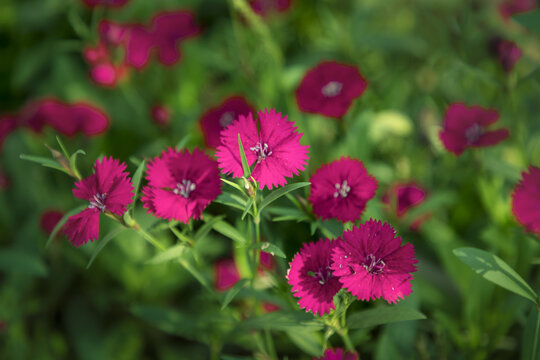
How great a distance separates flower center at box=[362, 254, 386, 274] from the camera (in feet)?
2.30

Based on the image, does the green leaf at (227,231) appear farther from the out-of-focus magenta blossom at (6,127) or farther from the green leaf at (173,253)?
the out-of-focus magenta blossom at (6,127)

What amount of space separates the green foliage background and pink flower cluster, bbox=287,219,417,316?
0.15 meters

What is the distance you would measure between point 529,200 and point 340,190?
0.33 m

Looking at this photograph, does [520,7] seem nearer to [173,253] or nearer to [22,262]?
[173,253]

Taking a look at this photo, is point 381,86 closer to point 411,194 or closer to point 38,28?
point 411,194

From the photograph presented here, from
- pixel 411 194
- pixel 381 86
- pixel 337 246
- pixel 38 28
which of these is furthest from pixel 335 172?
pixel 38 28

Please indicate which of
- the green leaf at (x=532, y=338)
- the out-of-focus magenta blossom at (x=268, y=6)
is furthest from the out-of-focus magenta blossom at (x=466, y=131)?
the out-of-focus magenta blossom at (x=268, y=6)

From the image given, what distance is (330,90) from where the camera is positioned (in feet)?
3.76

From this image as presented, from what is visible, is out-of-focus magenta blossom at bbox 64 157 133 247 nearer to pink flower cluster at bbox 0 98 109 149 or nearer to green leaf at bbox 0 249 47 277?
green leaf at bbox 0 249 47 277

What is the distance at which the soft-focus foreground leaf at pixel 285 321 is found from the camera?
83cm

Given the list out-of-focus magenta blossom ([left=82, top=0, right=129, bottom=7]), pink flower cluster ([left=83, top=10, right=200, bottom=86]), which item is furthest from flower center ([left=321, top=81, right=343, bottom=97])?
out-of-focus magenta blossom ([left=82, top=0, right=129, bottom=7])

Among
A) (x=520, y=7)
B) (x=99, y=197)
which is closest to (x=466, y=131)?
(x=99, y=197)

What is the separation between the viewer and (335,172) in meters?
0.80

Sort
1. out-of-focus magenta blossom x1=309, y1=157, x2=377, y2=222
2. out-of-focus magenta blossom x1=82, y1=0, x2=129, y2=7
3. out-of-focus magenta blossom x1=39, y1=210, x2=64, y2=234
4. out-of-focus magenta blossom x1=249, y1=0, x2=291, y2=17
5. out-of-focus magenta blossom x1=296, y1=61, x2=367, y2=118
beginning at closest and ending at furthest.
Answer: out-of-focus magenta blossom x1=309, y1=157, x2=377, y2=222
out-of-focus magenta blossom x1=296, y1=61, x2=367, y2=118
out-of-focus magenta blossom x1=39, y1=210, x2=64, y2=234
out-of-focus magenta blossom x1=82, y1=0, x2=129, y2=7
out-of-focus magenta blossom x1=249, y1=0, x2=291, y2=17
